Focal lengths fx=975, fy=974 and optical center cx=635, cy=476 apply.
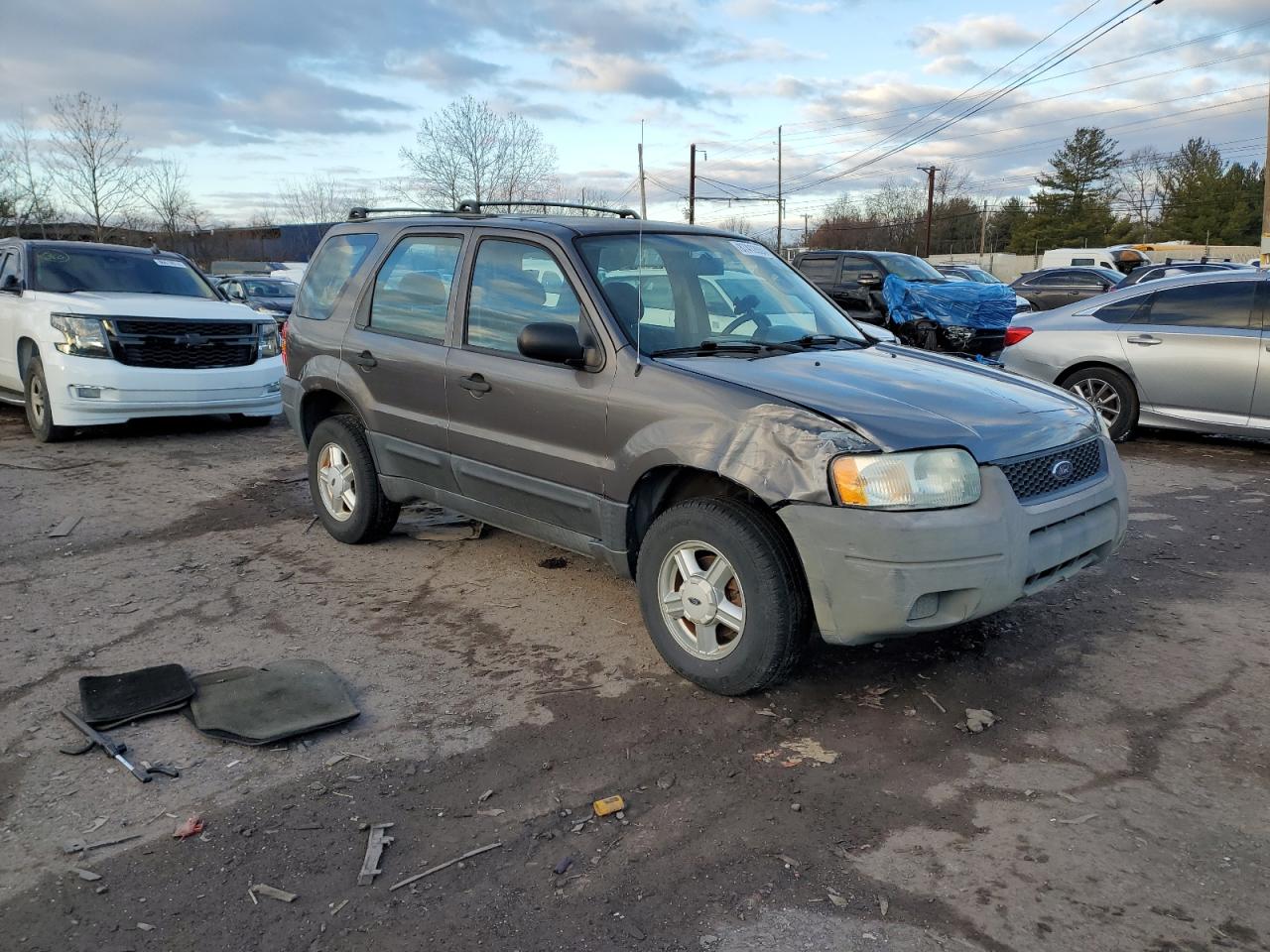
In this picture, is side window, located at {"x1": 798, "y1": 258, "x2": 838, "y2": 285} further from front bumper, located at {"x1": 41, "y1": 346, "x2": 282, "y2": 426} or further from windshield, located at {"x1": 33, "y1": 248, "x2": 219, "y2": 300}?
front bumper, located at {"x1": 41, "y1": 346, "x2": 282, "y2": 426}

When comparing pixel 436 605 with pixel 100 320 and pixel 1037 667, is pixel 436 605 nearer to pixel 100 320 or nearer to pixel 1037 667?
pixel 1037 667

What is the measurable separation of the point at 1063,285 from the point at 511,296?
2294 cm

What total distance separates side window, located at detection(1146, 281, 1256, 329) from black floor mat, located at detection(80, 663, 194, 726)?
8.45m

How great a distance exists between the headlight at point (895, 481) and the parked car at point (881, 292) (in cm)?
1100

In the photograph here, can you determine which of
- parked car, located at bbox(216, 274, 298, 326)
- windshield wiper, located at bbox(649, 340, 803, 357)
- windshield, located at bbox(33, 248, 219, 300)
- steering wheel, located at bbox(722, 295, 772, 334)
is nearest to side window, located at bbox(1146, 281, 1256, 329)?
steering wheel, located at bbox(722, 295, 772, 334)

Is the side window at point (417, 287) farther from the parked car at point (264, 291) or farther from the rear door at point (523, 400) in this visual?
the parked car at point (264, 291)

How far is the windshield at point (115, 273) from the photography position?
31.2ft

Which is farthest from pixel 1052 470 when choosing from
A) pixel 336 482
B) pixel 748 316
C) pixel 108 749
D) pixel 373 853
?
pixel 336 482

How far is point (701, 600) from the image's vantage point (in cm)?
377

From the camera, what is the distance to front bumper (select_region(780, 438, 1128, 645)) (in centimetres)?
333

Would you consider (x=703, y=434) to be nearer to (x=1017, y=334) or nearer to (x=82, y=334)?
(x=1017, y=334)

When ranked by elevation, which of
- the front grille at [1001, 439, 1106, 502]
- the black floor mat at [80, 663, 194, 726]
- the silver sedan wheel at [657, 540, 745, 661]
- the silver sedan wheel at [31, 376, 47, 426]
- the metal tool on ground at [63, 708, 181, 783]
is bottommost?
the metal tool on ground at [63, 708, 181, 783]

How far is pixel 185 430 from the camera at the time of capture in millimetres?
9984

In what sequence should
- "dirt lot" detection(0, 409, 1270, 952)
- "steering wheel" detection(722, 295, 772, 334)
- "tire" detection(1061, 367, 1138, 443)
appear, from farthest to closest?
"tire" detection(1061, 367, 1138, 443) → "steering wheel" detection(722, 295, 772, 334) → "dirt lot" detection(0, 409, 1270, 952)
